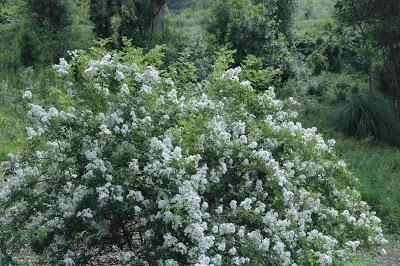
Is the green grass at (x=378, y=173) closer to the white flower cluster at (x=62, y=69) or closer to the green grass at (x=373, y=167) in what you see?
the green grass at (x=373, y=167)

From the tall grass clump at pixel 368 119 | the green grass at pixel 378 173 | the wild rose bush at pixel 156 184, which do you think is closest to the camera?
the wild rose bush at pixel 156 184

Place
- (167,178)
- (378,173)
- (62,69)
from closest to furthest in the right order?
(167,178)
(62,69)
(378,173)

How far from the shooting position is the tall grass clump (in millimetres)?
12234

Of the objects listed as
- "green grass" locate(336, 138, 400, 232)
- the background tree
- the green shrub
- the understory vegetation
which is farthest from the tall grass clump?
the understory vegetation

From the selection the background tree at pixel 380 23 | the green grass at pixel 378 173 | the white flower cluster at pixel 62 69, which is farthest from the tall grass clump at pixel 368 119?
the white flower cluster at pixel 62 69

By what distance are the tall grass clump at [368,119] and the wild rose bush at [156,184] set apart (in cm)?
716

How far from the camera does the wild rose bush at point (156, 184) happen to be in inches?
176

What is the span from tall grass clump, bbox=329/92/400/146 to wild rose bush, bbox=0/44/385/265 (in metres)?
7.16

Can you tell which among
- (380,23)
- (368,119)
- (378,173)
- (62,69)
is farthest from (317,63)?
(62,69)

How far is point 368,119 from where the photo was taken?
12.4m

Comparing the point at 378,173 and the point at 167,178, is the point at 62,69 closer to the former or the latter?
the point at 167,178

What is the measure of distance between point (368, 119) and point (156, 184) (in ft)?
28.0

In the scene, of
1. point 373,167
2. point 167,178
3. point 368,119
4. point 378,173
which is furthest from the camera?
point 368,119

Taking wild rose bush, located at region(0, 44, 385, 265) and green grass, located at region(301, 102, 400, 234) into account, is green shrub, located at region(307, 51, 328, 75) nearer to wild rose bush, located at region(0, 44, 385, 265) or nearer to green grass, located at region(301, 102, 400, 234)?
green grass, located at region(301, 102, 400, 234)
